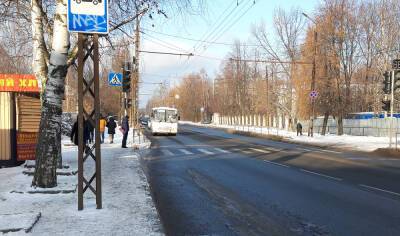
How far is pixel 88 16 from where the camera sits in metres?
7.17

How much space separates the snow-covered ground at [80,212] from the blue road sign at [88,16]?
2.99 m

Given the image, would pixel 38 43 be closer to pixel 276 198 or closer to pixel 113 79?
pixel 276 198

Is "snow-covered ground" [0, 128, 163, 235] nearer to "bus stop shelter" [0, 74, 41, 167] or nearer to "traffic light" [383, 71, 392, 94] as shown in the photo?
"bus stop shelter" [0, 74, 41, 167]

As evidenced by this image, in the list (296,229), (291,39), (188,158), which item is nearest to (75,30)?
(296,229)

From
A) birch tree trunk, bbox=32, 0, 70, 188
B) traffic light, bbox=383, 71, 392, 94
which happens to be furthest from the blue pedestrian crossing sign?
traffic light, bbox=383, 71, 392, 94

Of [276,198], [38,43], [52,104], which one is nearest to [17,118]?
[38,43]

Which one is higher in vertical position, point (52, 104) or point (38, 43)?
point (38, 43)

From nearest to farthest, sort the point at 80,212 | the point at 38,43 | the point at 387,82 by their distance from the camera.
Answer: the point at 80,212 < the point at 38,43 < the point at 387,82

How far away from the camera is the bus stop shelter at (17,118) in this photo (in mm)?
13312

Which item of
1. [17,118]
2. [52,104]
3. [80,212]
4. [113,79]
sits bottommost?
[80,212]

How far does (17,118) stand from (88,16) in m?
7.81

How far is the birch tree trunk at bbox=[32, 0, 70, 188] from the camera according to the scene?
8.98 meters

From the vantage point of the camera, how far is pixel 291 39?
51594mm

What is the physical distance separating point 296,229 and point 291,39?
47228 millimetres
